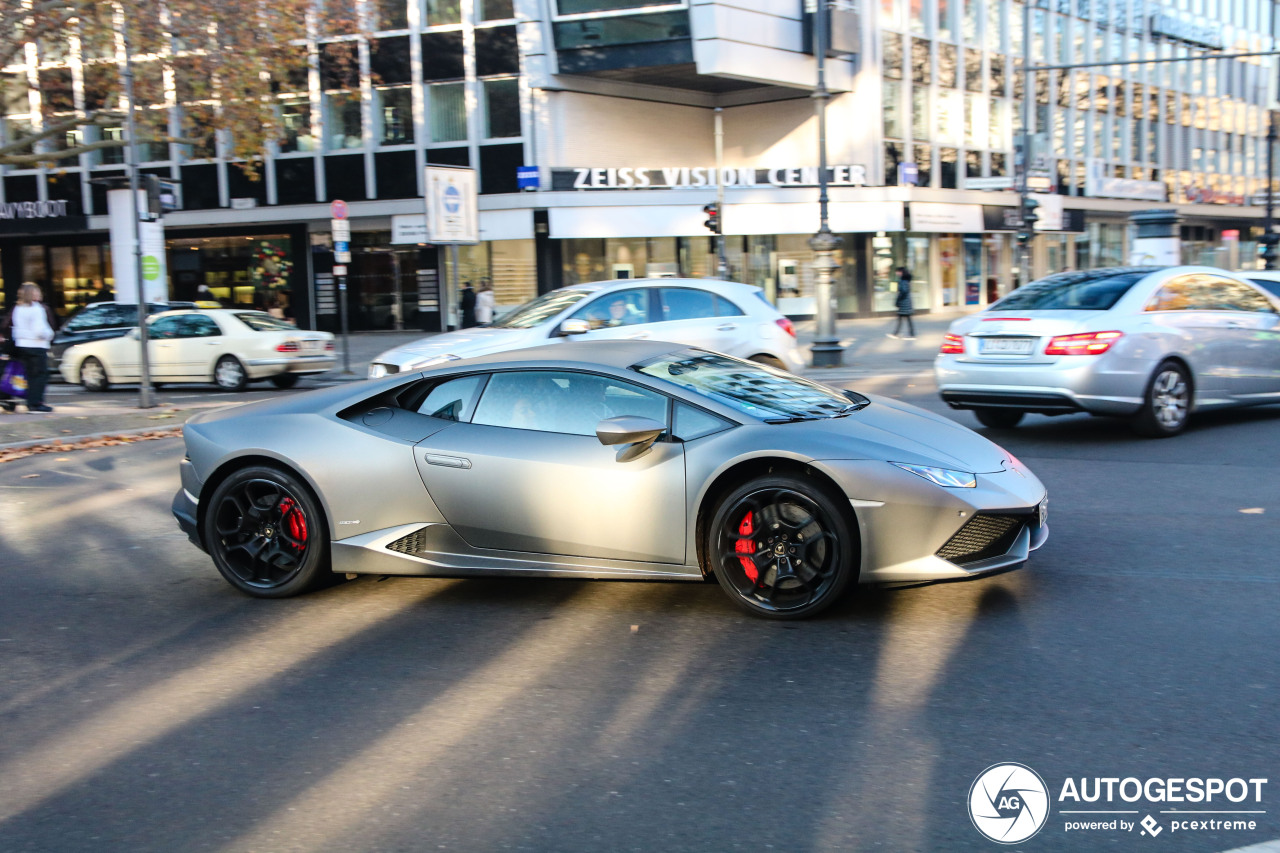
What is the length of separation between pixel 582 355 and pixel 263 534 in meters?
1.82

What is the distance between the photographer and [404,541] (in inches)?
230

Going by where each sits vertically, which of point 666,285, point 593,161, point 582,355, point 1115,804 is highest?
point 593,161

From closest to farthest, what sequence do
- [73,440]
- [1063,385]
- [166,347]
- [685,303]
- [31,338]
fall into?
1. [1063,385]
2. [685,303]
3. [73,440]
4. [31,338]
5. [166,347]

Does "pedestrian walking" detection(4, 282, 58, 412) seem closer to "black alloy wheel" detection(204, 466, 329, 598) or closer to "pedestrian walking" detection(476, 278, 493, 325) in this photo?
"black alloy wheel" detection(204, 466, 329, 598)

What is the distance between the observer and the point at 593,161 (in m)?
36.5

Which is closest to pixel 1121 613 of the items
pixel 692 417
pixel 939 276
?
pixel 692 417

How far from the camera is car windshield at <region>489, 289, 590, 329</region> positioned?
13.0 meters

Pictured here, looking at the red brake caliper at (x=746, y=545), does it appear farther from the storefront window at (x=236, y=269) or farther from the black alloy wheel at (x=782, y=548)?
the storefront window at (x=236, y=269)

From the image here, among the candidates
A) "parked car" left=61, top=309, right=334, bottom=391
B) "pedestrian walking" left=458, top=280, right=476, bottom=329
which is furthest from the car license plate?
"pedestrian walking" left=458, top=280, right=476, bottom=329

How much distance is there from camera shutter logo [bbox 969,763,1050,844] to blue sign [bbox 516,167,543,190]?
32.8 m

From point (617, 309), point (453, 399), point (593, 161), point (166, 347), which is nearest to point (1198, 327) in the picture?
point (617, 309)

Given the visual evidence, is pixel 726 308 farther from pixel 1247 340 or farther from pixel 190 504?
pixel 190 504

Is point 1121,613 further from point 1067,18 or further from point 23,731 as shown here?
point 1067,18

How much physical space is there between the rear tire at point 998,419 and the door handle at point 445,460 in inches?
287
